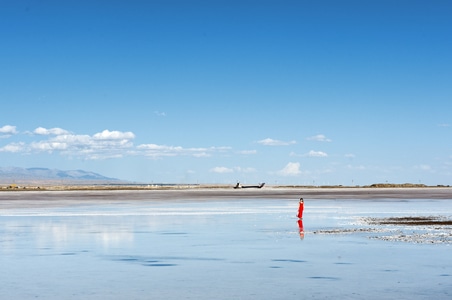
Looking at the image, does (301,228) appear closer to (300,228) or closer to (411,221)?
(300,228)

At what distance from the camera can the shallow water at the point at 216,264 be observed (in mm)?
15461

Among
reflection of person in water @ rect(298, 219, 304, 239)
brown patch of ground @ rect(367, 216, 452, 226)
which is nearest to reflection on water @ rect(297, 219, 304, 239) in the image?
reflection of person in water @ rect(298, 219, 304, 239)

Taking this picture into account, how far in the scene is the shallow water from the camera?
50.7 ft

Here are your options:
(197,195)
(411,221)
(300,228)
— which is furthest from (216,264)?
(197,195)

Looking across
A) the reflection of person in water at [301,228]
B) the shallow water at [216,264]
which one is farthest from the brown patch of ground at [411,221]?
the shallow water at [216,264]

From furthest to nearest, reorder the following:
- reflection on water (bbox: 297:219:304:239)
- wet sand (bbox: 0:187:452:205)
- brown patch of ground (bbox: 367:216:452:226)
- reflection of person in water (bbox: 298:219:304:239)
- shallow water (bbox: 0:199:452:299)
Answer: wet sand (bbox: 0:187:452:205)
brown patch of ground (bbox: 367:216:452:226)
reflection on water (bbox: 297:219:304:239)
reflection of person in water (bbox: 298:219:304:239)
shallow water (bbox: 0:199:452:299)

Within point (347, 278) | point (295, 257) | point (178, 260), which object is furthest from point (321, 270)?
point (178, 260)

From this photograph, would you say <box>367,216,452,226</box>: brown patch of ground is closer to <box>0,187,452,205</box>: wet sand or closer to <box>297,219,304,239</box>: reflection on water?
<box>297,219,304,239</box>: reflection on water

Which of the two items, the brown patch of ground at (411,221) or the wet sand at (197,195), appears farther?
the wet sand at (197,195)

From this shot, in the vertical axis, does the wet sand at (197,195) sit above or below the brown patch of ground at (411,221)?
above

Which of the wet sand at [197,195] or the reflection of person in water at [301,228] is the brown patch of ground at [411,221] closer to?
the reflection of person in water at [301,228]

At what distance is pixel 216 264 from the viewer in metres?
20.3

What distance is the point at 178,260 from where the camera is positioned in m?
21.3

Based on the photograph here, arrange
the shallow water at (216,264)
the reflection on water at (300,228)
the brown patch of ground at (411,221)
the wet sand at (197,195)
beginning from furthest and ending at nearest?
the wet sand at (197,195)
the brown patch of ground at (411,221)
the reflection on water at (300,228)
the shallow water at (216,264)
